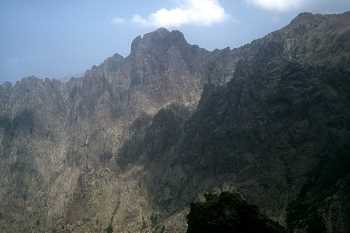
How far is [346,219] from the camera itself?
492 feet

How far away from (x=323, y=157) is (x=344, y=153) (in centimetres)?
969

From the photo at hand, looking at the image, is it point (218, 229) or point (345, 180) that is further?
point (345, 180)

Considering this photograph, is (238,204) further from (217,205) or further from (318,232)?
(318,232)

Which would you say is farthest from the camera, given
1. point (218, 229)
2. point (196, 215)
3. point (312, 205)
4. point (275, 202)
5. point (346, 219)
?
point (275, 202)

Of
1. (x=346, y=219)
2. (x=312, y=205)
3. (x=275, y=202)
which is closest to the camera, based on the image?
(x=346, y=219)

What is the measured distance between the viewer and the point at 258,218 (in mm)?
87000

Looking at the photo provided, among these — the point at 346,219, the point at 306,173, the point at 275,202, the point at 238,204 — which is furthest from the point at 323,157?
the point at 238,204

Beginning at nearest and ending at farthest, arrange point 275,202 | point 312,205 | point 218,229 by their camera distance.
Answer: point 218,229 → point 312,205 → point 275,202

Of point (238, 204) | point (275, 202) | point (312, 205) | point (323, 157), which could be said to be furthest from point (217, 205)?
point (323, 157)

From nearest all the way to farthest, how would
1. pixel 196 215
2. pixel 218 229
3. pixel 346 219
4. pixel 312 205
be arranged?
pixel 218 229 < pixel 196 215 < pixel 346 219 < pixel 312 205

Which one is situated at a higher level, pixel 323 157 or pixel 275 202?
pixel 323 157

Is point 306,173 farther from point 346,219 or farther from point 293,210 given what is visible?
point 346,219

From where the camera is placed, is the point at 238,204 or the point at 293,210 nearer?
the point at 238,204

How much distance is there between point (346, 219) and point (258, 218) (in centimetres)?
7374
